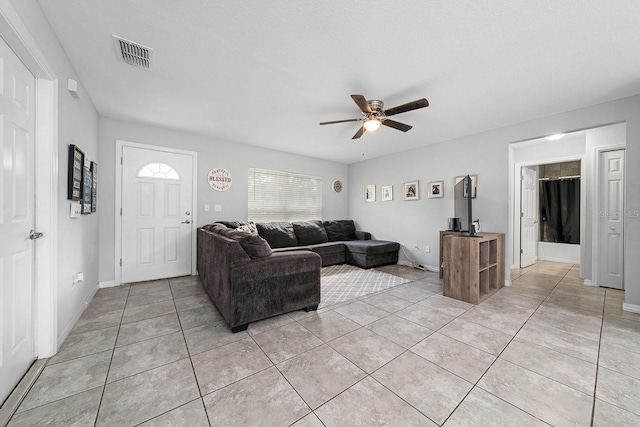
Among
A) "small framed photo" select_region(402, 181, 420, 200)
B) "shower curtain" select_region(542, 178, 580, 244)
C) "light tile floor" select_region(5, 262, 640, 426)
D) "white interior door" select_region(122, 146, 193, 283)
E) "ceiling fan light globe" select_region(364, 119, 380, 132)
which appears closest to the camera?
"light tile floor" select_region(5, 262, 640, 426)

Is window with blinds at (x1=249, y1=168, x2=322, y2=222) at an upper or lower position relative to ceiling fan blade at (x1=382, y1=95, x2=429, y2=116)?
lower

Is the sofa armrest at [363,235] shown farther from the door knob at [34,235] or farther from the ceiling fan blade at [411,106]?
the door knob at [34,235]

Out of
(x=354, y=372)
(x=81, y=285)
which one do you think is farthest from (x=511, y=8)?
(x=81, y=285)

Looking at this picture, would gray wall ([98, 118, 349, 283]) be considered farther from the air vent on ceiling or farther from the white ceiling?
the air vent on ceiling

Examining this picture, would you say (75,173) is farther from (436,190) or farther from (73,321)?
(436,190)

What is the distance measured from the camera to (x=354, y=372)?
1.58 meters

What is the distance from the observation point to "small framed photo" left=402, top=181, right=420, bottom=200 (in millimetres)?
4656

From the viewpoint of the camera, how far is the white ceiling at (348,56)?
5.06 feet

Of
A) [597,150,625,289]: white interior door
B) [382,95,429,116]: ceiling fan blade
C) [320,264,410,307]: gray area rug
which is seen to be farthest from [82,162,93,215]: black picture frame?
[597,150,625,289]: white interior door

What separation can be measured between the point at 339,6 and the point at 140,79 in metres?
2.09

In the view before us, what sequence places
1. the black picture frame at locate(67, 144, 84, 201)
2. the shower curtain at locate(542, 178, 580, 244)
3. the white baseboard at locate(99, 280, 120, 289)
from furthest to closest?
the shower curtain at locate(542, 178, 580, 244), the white baseboard at locate(99, 280, 120, 289), the black picture frame at locate(67, 144, 84, 201)

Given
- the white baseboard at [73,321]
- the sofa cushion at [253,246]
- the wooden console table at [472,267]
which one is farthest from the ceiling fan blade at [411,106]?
the white baseboard at [73,321]

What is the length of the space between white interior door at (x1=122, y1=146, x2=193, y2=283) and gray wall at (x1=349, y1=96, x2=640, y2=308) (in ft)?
12.5

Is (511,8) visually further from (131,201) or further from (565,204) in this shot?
(565,204)
